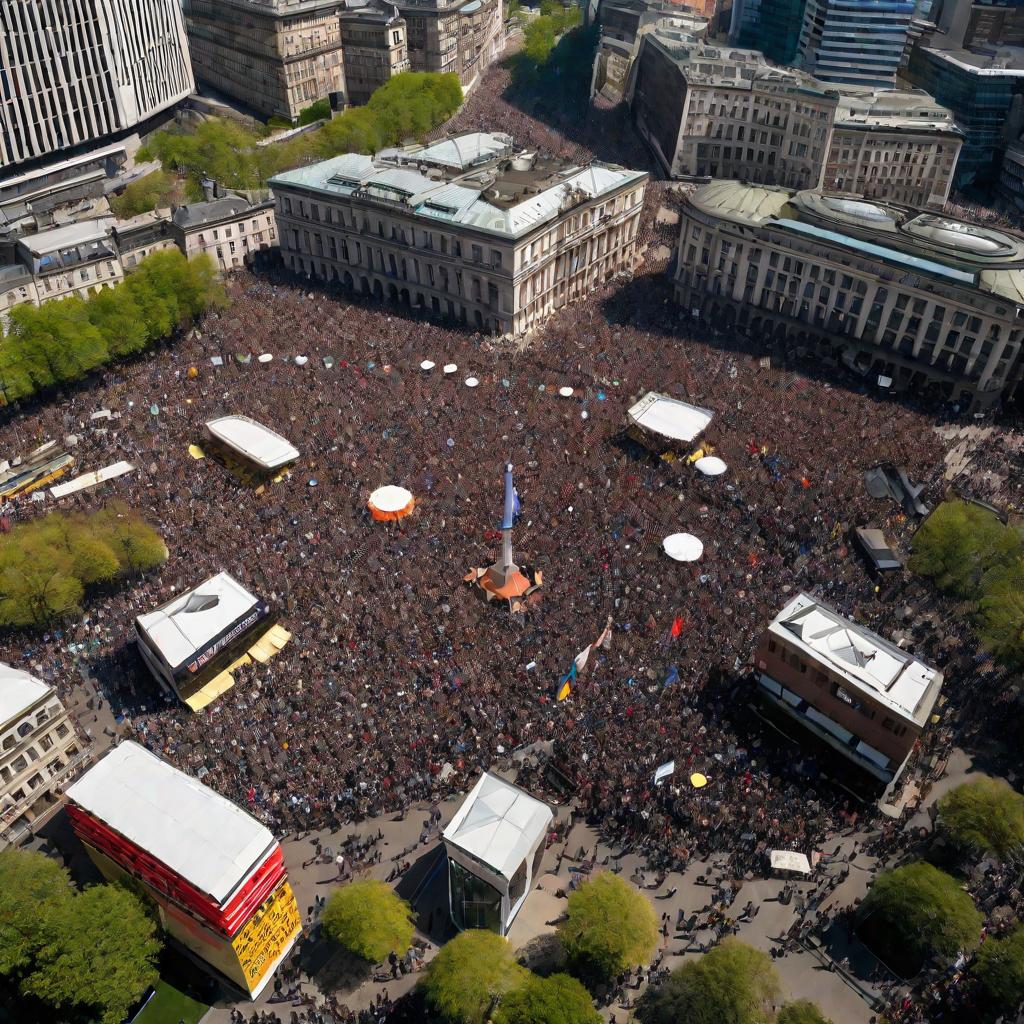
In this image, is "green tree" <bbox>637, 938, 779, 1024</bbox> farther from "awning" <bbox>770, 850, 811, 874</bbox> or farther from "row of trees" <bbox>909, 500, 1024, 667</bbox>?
"row of trees" <bbox>909, 500, 1024, 667</bbox>

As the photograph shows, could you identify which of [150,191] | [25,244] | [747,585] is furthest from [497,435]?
[150,191]

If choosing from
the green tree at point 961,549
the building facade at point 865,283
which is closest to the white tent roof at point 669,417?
the green tree at point 961,549

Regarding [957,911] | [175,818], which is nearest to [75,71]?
[175,818]

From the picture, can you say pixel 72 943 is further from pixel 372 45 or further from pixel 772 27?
pixel 772 27

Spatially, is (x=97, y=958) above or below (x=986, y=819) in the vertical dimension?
below

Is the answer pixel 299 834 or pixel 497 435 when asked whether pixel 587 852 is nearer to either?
pixel 299 834

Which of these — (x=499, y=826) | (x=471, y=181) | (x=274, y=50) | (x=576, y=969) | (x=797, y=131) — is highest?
(x=471, y=181)

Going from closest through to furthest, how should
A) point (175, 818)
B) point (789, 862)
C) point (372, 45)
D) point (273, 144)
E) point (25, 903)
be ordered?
point (25, 903) < point (175, 818) < point (789, 862) < point (273, 144) < point (372, 45)
